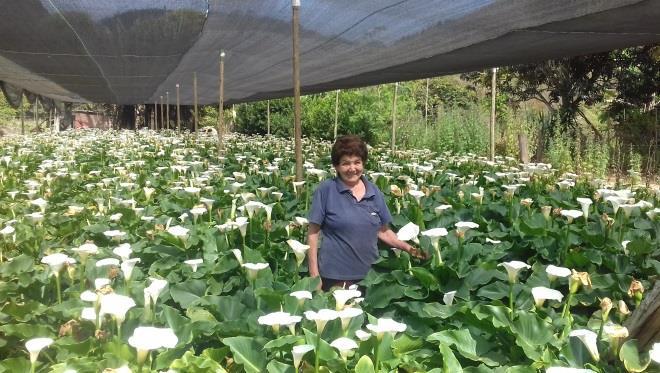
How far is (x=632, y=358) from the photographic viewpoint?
1912 mm

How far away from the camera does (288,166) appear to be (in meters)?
7.45

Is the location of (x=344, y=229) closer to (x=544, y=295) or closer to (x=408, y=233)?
(x=408, y=233)

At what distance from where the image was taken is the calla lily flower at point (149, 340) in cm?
180

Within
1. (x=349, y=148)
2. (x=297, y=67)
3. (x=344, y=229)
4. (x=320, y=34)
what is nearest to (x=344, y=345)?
(x=344, y=229)

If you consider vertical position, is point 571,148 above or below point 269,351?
above

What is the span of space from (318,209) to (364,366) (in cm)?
143

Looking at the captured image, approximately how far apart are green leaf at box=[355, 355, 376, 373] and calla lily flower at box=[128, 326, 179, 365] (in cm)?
59

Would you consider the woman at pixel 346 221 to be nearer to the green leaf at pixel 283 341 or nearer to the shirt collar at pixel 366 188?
the shirt collar at pixel 366 188

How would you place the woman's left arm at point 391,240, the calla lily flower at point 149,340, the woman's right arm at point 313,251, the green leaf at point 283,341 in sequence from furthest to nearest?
1. the woman's left arm at point 391,240
2. the woman's right arm at point 313,251
3. the green leaf at point 283,341
4. the calla lily flower at point 149,340

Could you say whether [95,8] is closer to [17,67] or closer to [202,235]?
[202,235]

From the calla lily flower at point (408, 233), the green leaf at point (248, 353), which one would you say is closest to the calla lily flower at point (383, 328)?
the green leaf at point (248, 353)

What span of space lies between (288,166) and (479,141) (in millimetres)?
5738

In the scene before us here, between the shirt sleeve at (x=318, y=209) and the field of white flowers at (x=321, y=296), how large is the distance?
0.96 ft

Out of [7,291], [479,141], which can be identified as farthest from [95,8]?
[479,141]
